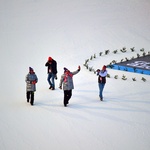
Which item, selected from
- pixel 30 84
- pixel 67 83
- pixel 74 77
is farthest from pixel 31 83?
pixel 74 77

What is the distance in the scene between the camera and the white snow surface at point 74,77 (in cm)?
880

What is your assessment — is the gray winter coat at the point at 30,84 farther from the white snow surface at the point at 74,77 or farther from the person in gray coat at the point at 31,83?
the white snow surface at the point at 74,77

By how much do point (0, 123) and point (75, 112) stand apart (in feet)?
8.06

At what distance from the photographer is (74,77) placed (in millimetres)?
14609

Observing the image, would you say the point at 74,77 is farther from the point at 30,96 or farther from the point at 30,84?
the point at 30,84

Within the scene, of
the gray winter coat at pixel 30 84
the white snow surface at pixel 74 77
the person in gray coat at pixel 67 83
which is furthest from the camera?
the gray winter coat at pixel 30 84

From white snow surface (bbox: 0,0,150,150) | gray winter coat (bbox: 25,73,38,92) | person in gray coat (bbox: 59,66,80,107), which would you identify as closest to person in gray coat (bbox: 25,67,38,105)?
gray winter coat (bbox: 25,73,38,92)

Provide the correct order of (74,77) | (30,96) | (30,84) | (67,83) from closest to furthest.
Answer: (67,83) → (30,84) → (30,96) → (74,77)

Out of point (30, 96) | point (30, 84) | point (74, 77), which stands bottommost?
point (30, 96)

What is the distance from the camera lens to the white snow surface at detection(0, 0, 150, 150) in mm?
8805

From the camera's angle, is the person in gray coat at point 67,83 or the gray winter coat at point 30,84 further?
the gray winter coat at point 30,84

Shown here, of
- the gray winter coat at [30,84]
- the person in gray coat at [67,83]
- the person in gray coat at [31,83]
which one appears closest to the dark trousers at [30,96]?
the person in gray coat at [31,83]

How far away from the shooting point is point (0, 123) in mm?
9711

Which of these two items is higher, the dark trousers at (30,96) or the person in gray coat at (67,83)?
the person in gray coat at (67,83)
